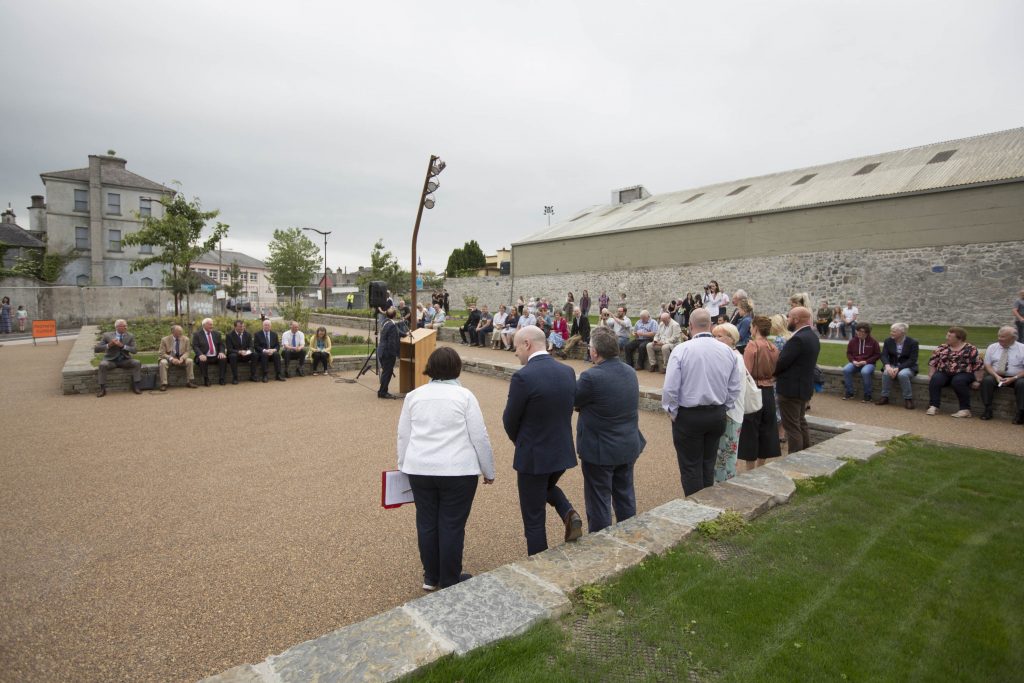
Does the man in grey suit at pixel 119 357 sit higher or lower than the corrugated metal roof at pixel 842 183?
lower

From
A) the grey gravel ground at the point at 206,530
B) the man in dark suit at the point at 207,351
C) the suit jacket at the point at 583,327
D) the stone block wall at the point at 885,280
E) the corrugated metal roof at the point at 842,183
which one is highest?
the corrugated metal roof at the point at 842,183

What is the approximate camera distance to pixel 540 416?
3.16m

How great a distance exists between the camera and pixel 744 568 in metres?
2.92

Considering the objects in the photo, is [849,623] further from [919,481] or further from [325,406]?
[325,406]

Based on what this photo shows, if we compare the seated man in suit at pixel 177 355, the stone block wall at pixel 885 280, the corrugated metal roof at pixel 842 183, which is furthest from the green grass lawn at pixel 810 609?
the corrugated metal roof at pixel 842 183

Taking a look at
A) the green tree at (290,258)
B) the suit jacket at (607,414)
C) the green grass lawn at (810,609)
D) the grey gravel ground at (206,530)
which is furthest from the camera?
the green tree at (290,258)

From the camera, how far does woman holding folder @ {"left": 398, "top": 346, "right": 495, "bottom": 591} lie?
2.88 meters

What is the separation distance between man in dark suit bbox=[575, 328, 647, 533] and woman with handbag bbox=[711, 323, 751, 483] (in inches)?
49.5

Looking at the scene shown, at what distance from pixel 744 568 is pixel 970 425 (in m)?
6.25

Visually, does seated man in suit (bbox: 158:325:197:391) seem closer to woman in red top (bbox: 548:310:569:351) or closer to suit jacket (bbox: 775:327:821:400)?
woman in red top (bbox: 548:310:569:351)

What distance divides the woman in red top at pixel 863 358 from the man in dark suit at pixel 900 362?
0.16m

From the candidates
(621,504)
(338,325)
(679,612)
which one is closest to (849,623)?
(679,612)

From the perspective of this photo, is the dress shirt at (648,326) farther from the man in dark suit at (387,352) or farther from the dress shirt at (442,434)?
the dress shirt at (442,434)

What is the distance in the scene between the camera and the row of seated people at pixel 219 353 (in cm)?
927
